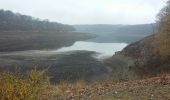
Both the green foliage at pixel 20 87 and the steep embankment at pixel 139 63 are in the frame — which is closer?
the green foliage at pixel 20 87

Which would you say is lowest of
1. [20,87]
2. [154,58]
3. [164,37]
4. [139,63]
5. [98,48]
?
[98,48]

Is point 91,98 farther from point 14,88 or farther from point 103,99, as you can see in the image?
point 14,88

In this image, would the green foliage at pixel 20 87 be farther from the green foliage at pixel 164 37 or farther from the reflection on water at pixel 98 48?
the reflection on water at pixel 98 48

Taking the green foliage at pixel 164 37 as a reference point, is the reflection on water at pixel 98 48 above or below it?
below

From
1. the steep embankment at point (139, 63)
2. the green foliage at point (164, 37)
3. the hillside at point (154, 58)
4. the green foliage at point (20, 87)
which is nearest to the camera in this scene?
the green foliage at point (20, 87)

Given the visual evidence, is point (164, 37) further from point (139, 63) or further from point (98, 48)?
point (98, 48)

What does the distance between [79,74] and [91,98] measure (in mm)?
34579

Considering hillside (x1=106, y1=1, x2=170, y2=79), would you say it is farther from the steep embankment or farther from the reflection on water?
the reflection on water

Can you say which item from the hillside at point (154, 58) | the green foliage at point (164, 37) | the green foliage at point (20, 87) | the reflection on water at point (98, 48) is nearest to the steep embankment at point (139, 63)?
the hillside at point (154, 58)

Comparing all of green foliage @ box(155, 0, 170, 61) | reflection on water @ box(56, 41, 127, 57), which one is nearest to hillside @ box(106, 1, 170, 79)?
green foliage @ box(155, 0, 170, 61)

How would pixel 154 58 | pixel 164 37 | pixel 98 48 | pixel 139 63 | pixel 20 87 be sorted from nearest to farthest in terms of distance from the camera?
pixel 20 87 → pixel 164 37 → pixel 154 58 → pixel 139 63 → pixel 98 48

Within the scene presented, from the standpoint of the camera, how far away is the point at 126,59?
2776 inches

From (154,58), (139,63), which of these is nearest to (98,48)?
(139,63)

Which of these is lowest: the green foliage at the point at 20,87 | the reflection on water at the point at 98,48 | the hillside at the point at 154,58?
the reflection on water at the point at 98,48
